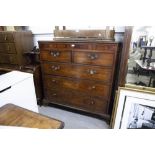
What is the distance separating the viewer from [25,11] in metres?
0.26

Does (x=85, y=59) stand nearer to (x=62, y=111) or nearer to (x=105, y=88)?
(x=105, y=88)

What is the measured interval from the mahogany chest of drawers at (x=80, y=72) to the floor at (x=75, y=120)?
14cm

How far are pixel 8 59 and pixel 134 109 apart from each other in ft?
6.74

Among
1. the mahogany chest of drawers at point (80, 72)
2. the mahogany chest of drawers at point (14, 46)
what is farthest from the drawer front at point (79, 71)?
the mahogany chest of drawers at point (14, 46)

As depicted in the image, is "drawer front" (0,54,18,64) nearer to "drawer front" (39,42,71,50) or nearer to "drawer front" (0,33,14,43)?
"drawer front" (0,33,14,43)

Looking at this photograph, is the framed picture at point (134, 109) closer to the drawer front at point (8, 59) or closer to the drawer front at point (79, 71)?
the drawer front at point (79, 71)

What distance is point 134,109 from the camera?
150cm

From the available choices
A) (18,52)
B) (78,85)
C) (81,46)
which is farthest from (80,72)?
(18,52)

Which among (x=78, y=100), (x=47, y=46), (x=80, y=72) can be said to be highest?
(x=47, y=46)

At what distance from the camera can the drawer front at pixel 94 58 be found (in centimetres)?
148

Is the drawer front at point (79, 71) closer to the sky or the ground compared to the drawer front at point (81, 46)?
closer to the ground

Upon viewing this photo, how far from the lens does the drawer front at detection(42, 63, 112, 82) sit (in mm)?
1566

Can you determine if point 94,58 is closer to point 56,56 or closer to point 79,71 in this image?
point 79,71
